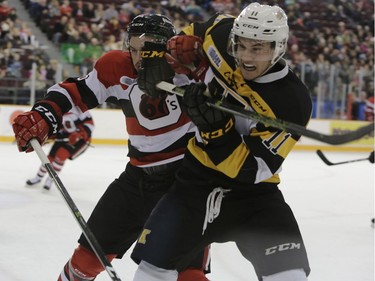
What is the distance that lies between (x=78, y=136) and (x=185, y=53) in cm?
357

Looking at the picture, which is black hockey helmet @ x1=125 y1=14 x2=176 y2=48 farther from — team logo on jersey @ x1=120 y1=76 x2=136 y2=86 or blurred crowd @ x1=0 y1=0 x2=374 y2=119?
blurred crowd @ x1=0 y1=0 x2=374 y2=119

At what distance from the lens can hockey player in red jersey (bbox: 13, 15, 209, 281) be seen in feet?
7.75

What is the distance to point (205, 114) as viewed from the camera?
1806 mm

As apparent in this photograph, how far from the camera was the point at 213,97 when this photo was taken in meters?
1.89

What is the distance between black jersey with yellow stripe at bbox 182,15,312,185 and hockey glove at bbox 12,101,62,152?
60cm

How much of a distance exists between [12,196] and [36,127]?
2999mm

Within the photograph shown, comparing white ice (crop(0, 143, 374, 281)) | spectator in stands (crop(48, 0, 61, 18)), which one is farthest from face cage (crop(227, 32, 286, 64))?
spectator in stands (crop(48, 0, 61, 18))

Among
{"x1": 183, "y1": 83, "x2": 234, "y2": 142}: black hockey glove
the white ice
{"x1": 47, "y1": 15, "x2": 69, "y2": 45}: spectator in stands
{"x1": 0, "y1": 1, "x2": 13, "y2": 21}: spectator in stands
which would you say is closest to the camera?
{"x1": 183, "y1": 83, "x2": 234, "y2": 142}: black hockey glove

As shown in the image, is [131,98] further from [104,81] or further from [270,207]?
[270,207]

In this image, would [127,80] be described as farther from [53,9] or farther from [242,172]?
[53,9]

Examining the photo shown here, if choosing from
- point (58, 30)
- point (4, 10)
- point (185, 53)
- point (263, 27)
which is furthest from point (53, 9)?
point (263, 27)

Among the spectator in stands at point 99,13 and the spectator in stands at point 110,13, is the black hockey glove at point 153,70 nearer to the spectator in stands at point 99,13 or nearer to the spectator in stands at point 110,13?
the spectator in stands at point 99,13

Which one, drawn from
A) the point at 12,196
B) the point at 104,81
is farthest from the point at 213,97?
the point at 12,196

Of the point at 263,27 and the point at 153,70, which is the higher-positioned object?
the point at 263,27
